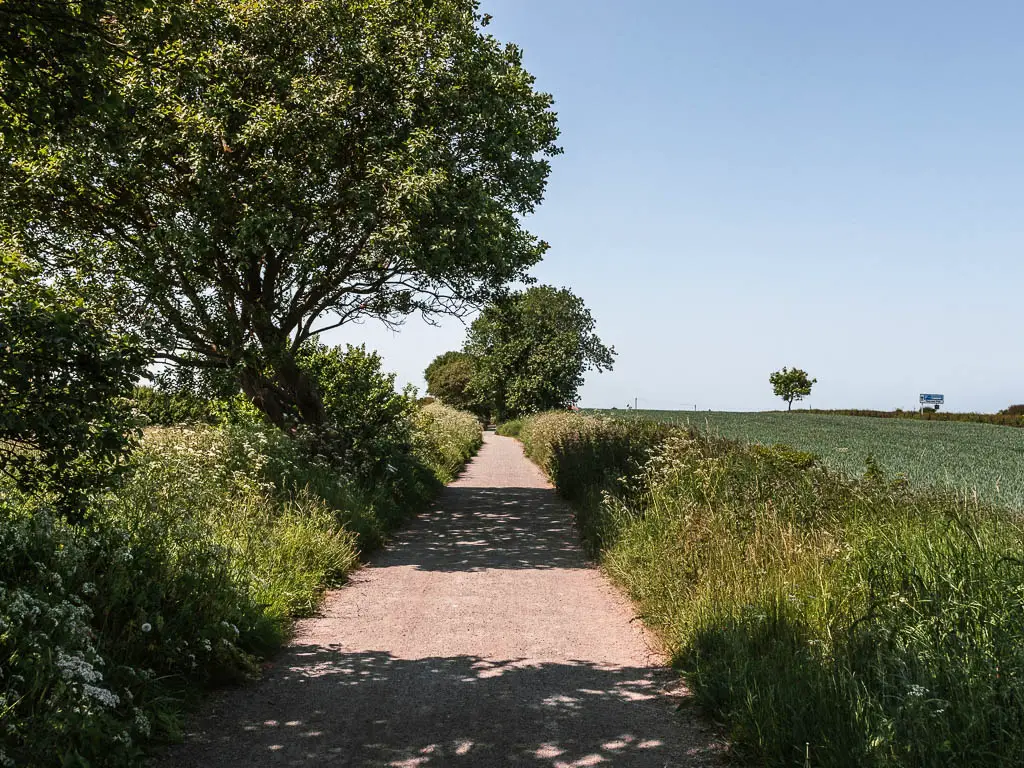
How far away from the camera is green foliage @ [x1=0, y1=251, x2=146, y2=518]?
486 cm

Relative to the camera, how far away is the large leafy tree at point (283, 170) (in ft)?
38.6

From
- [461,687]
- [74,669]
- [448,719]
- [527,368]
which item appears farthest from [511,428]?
[74,669]

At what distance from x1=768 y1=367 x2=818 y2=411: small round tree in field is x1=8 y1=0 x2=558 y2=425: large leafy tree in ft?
303

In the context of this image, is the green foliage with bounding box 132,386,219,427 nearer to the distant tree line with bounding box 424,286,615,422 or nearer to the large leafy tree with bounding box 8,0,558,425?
the large leafy tree with bounding box 8,0,558,425

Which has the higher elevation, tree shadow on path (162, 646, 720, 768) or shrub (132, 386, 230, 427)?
shrub (132, 386, 230, 427)

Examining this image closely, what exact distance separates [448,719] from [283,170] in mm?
9782

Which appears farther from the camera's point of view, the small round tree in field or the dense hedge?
the small round tree in field

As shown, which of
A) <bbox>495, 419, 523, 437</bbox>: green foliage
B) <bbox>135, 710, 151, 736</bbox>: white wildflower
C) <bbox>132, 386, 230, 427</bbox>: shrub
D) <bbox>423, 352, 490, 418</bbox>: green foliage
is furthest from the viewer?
<bbox>423, 352, 490, 418</bbox>: green foliage

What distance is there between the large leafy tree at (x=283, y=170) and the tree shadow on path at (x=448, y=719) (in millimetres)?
7690

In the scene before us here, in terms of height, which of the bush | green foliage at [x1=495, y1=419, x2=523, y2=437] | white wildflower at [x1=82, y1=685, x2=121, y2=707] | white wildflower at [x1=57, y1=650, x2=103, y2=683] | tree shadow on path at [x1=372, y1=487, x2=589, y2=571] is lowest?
tree shadow on path at [x1=372, y1=487, x2=589, y2=571]

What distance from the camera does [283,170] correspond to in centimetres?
1204

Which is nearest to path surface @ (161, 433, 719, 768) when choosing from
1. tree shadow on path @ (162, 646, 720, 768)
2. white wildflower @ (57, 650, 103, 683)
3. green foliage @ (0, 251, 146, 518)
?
tree shadow on path @ (162, 646, 720, 768)

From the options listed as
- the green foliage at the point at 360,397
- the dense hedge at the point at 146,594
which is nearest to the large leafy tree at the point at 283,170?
the green foliage at the point at 360,397

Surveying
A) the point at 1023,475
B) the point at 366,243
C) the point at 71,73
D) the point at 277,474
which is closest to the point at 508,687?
the point at 71,73
